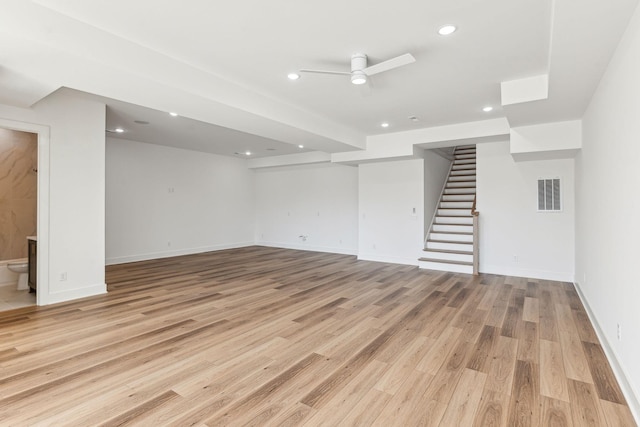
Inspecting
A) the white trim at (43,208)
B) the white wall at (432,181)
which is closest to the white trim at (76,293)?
the white trim at (43,208)

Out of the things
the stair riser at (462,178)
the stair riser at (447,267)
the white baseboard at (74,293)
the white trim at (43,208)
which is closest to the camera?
the white trim at (43,208)

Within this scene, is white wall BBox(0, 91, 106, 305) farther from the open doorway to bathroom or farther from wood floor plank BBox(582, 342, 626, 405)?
wood floor plank BBox(582, 342, 626, 405)

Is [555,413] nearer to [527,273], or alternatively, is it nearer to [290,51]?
[290,51]

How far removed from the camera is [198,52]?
10.5ft

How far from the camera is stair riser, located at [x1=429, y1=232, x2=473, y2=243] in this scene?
272 inches

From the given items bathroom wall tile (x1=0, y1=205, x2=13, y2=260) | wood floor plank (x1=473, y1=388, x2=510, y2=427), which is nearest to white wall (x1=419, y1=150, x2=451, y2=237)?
wood floor plank (x1=473, y1=388, x2=510, y2=427)

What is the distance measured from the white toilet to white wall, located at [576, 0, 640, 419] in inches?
287

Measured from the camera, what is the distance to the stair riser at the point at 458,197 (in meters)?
7.96

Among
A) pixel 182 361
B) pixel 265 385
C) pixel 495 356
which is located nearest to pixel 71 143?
pixel 182 361

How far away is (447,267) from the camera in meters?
6.50

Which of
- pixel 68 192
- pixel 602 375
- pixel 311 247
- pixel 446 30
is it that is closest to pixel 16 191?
pixel 68 192

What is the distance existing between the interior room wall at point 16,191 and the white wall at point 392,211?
6451mm

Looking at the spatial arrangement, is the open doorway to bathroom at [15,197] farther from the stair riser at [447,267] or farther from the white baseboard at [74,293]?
the stair riser at [447,267]

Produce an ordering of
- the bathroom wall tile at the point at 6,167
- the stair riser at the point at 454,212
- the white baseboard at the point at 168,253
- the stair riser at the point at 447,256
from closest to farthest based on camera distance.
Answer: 1. the bathroom wall tile at the point at 6,167
2. the stair riser at the point at 447,256
3. the white baseboard at the point at 168,253
4. the stair riser at the point at 454,212
